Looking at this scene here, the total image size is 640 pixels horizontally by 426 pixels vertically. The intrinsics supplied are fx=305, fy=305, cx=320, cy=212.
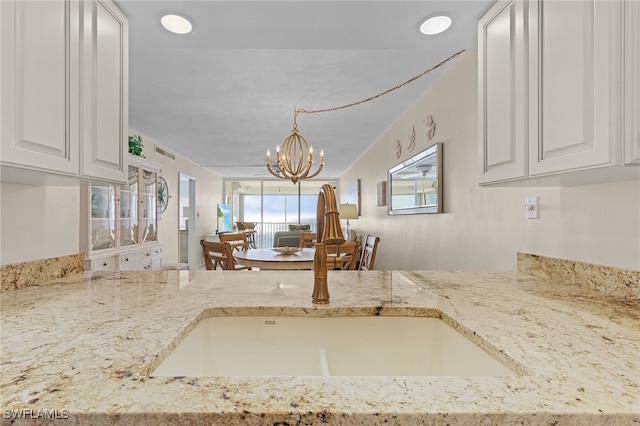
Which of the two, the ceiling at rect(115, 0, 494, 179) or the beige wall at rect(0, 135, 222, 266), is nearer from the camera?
the beige wall at rect(0, 135, 222, 266)

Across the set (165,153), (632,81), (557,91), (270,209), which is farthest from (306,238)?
(270,209)

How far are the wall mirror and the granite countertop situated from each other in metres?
1.53

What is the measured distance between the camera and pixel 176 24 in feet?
4.94

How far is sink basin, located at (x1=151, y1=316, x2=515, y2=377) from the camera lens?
0.89 m

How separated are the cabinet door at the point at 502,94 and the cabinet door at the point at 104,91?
161 centimetres

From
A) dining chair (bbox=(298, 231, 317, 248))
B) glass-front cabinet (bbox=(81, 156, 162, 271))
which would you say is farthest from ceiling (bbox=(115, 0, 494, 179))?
dining chair (bbox=(298, 231, 317, 248))

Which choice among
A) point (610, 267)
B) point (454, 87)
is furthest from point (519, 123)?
point (454, 87)

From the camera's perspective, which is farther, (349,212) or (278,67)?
Answer: (349,212)

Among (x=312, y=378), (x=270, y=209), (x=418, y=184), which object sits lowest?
(x=312, y=378)

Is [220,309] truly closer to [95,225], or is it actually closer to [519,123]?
[519,123]

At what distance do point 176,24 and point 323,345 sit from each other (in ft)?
5.32

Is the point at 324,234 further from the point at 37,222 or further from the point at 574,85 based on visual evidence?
the point at 37,222

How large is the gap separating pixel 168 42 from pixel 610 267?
2.25 m

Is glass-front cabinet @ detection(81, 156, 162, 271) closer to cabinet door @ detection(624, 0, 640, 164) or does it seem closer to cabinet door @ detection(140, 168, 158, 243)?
cabinet door @ detection(140, 168, 158, 243)
